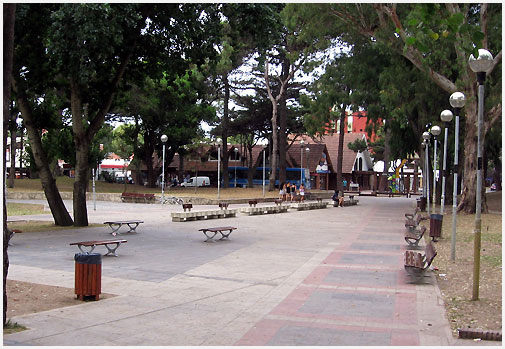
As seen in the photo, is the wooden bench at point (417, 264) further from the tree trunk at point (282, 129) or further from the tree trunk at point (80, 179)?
the tree trunk at point (282, 129)

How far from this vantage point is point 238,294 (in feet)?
27.6

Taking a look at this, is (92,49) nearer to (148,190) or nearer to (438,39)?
(438,39)

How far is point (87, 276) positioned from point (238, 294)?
93.5 inches

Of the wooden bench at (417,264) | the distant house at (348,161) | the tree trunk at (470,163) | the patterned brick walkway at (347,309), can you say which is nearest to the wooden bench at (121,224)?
the patterned brick walkway at (347,309)

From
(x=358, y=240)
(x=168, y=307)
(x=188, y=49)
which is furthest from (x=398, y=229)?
(x=168, y=307)

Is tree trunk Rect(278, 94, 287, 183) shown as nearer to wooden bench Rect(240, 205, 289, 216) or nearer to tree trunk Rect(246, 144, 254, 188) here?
tree trunk Rect(246, 144, 254, 188)

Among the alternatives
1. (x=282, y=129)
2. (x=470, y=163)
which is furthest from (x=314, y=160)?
(x=470, y=163)

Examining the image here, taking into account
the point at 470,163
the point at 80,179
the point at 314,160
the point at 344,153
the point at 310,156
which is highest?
the point at 344,153

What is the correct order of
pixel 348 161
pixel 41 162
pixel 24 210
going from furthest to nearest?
A: pixel 348 161 → pixel 24 210 → pixel 41 162

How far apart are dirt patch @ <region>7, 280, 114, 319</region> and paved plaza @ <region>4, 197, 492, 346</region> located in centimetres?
31

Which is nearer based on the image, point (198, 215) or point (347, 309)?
point (347, 309)

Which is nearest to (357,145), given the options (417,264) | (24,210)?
(24,210)

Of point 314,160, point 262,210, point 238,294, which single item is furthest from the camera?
point 314,160

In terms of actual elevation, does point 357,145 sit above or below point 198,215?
above
